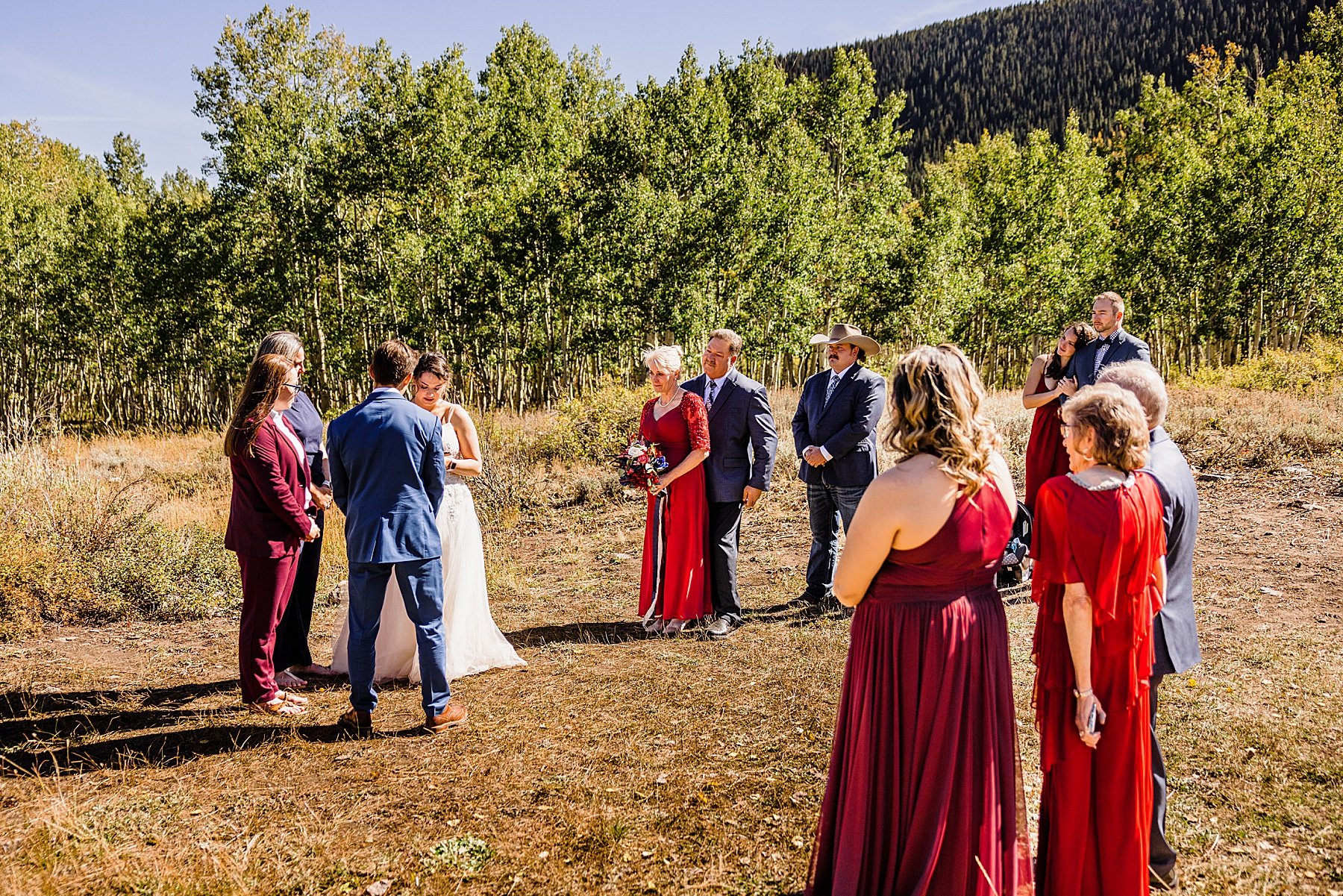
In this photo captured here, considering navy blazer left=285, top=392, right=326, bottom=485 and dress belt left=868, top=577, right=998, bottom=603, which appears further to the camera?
navy blazer left=285, top=392, right=326, bottom=485

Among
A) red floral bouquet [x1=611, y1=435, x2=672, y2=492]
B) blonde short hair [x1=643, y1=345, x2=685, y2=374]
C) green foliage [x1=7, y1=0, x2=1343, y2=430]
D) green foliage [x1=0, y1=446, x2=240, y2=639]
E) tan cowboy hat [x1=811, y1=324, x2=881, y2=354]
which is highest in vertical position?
green foliage [x1=7, y1=0, x2=1343, y2=430]

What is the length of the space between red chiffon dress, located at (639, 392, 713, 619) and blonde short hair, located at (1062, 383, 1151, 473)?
12.4 ft

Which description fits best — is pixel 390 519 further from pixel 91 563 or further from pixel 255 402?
pixel 91 563

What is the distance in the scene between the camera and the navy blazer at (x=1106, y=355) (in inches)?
265

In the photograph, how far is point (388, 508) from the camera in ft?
14.8

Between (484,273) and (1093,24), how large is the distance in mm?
125372

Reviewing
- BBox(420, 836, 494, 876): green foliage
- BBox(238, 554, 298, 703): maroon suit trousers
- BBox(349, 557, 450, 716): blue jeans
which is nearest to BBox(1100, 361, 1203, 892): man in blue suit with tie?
BBox(420, 836, 494, 876): green foliage

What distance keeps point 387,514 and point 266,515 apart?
3.20 feet

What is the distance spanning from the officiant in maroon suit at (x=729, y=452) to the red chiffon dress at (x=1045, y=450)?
2.22 metres

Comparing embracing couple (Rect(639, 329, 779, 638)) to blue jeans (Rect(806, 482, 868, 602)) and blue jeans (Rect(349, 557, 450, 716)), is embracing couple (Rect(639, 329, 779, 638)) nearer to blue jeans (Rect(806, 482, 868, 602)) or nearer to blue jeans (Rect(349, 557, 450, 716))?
blue jeans (Rect(806, 482, 868, 602))

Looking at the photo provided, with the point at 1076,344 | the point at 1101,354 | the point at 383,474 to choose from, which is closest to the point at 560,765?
the point at 383,474

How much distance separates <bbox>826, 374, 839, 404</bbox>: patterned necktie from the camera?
687 centimetres

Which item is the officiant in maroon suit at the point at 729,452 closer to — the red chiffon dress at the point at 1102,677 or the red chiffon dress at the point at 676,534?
the red chiffon dress at the point at 676,534

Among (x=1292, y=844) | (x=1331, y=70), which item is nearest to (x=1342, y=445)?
(x=1292, y=844)
